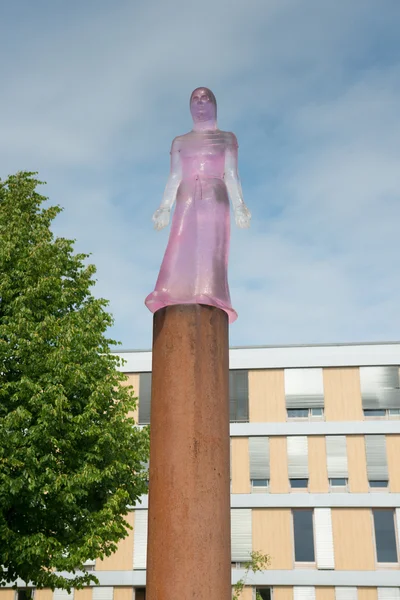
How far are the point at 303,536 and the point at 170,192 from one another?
1065 inches

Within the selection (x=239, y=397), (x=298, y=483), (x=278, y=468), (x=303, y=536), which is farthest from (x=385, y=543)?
(x=239, y=397)

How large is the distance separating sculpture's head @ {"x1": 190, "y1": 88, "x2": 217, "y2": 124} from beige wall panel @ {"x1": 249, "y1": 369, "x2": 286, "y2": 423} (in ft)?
89.5

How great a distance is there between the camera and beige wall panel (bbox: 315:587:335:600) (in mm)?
30516

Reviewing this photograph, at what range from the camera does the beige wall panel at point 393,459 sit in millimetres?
32216

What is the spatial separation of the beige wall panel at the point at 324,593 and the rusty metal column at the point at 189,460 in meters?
26.7

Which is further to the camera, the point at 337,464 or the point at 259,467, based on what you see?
the point at 259,467

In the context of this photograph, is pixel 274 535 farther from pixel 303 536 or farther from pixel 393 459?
pixel 393 459

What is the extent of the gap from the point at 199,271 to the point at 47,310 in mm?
9980

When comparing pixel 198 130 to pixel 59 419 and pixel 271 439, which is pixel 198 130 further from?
pixel 271 439

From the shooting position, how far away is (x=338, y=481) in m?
32.5

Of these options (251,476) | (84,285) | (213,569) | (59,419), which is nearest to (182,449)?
(213,569)

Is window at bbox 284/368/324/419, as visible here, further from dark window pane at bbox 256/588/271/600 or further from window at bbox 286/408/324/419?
dark window pane at bbox 256/588/271/600

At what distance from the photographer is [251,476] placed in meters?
32.9

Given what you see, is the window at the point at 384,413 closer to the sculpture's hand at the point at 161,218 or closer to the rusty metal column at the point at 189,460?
the sculpture's hand at the point at 161,218
